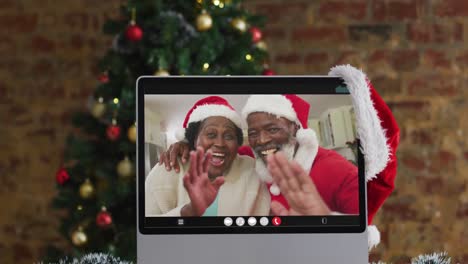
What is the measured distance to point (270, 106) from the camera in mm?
1328

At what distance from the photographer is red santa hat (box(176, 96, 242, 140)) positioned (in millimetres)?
1320

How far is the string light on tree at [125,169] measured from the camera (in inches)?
104

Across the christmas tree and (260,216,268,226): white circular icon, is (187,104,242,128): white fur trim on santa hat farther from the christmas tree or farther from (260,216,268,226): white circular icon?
the christmas tree

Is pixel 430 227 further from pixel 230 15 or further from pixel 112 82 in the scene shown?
pixel 112 82

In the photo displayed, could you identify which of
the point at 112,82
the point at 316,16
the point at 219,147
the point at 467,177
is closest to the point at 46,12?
the point at 112,82

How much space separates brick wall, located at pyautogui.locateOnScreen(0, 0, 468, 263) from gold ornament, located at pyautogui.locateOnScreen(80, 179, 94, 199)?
0.71 metres

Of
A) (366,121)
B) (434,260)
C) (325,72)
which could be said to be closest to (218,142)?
(366,121)

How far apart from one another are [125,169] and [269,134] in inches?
54.9

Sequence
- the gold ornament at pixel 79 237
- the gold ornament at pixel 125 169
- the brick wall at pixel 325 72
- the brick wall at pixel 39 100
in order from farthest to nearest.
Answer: the brick wall at pixel 39 100, the brick wall at pixel 325 72, the gold ornament at pixel 79 237, the gold ornament at pixel 125 169

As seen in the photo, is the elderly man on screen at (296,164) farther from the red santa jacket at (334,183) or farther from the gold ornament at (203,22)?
the gold ornament at (203,22)

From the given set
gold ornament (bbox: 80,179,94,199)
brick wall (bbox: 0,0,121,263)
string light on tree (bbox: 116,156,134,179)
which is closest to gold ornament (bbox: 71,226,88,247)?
gold ornament (bbox: 80,179,94,199)

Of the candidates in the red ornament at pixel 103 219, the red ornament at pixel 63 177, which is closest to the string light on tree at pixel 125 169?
the red ornament at pixel 103 219

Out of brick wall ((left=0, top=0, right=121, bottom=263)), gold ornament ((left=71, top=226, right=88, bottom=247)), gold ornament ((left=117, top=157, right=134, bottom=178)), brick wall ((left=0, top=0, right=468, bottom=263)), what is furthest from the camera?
brick wall ((left=0, top=0, right=121, bottom=263))

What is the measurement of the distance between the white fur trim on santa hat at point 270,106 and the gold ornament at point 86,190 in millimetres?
1561
